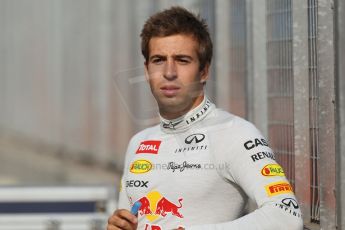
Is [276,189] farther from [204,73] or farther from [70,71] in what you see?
[70,71]

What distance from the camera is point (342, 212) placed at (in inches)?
117

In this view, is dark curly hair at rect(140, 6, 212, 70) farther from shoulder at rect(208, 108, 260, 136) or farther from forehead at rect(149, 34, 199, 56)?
shoulder at rect(208, 108, 260, 136)

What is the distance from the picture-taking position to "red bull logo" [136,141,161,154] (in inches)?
130

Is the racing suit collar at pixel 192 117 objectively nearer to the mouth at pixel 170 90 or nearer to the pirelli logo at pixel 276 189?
the mouth at pixel 170 90

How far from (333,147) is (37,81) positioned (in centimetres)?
942

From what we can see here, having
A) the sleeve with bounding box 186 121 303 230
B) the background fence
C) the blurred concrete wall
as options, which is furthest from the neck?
the blurred concrete wall

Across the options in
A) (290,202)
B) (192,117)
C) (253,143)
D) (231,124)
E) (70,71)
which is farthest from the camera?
(70,71)

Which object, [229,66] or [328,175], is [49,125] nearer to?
[229,66]

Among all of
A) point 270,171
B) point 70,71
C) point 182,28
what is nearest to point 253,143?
point 270,171

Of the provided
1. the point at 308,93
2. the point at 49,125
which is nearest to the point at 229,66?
the point at 308,93

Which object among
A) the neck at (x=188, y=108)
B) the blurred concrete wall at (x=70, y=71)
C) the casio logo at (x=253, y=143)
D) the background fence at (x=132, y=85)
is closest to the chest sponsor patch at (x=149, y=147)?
the neck at (x=188, y=108)

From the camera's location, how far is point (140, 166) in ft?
10.8

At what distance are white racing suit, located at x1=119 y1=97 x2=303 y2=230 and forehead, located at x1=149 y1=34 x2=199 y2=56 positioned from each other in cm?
17

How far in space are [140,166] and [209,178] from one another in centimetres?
34
